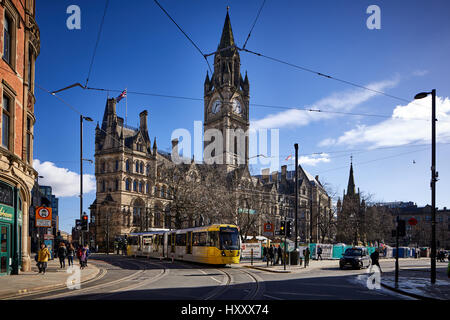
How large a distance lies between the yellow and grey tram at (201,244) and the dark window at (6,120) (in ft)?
46.5

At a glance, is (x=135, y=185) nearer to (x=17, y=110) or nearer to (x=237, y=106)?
(x=237, y=106)

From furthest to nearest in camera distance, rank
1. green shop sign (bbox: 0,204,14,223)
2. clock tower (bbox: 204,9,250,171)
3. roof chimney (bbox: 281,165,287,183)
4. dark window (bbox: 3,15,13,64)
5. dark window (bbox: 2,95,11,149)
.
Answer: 1. roof chimney (bbox: 281,165,287,183)
2. clock tower (bbox: 204,9,250,171)
3. dark window (bbox: 3,15,13,64)
4. dark window (bbox: 2,95,11,149)
5. green shop sign (bbox: 0,204,14,223)

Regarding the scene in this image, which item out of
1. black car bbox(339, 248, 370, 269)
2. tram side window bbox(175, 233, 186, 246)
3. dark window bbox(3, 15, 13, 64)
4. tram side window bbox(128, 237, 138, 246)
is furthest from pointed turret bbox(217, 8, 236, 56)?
dark window bbox(3, 15, 13, 64)

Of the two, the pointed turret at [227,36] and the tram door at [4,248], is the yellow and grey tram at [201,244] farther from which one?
the pointed turret at [227,36]

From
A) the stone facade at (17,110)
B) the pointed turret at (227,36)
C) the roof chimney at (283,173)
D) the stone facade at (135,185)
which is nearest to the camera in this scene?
the stone facade at (17,110)

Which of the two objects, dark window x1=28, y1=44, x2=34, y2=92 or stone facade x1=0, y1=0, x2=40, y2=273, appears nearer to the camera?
stone facade x1=0, y1=0, x2=40, y2=273

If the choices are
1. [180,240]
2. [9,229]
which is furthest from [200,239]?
[9,229]

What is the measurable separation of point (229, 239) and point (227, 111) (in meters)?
67.0

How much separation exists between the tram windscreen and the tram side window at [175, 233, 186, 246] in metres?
5.67

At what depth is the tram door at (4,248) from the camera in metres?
18.2

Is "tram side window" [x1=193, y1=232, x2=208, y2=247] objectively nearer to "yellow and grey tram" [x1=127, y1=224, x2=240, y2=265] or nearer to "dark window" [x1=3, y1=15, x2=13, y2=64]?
"yellow and grey tram" [x1=127, y1=224, x2=240, y2=265]

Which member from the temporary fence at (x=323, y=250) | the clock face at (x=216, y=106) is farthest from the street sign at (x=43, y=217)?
the clock face at (x=216, y=106)

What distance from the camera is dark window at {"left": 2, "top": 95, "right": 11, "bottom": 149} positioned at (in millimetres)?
18730
